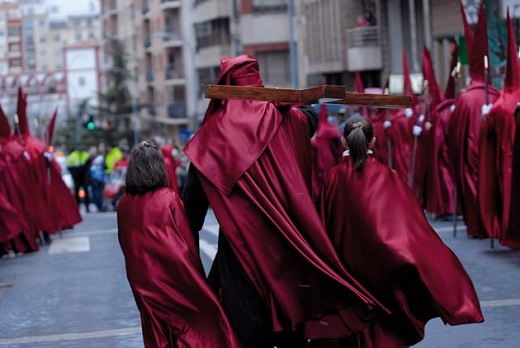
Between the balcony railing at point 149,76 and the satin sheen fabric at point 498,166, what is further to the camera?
the balcony railing at point 149,76

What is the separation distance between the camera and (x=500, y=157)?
50.9ft

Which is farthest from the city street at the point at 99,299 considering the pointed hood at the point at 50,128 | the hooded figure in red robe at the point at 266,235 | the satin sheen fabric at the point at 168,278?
the pointed hood at the point at 50,128

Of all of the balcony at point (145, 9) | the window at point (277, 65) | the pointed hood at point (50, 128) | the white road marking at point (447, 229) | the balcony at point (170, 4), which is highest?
the balcony at point (145, 9)

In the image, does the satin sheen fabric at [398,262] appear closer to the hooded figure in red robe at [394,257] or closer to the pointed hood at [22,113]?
the hooded figure in red robe at [394,257]

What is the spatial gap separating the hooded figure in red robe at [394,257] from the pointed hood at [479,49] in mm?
7417

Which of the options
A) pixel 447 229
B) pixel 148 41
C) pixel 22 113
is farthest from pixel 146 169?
pixel 148 41

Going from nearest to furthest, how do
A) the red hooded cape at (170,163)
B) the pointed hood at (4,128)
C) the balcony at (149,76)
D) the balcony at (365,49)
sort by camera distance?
the pointed hood at (4,128) → the red hooded cape at (170,163) → the balcony at (365,49) → the balcony at (149,76)

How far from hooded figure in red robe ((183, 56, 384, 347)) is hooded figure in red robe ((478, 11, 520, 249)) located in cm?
701

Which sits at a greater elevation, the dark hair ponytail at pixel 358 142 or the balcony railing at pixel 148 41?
the balcony railing at pixel 148 41

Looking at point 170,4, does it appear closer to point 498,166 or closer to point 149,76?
point 149,76

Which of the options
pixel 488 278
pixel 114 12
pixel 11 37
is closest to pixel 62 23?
pixel 11 37

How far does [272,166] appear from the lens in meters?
7.95

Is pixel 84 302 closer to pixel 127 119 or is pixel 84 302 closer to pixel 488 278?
pixel 488 278

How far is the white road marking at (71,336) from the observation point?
11.5m
